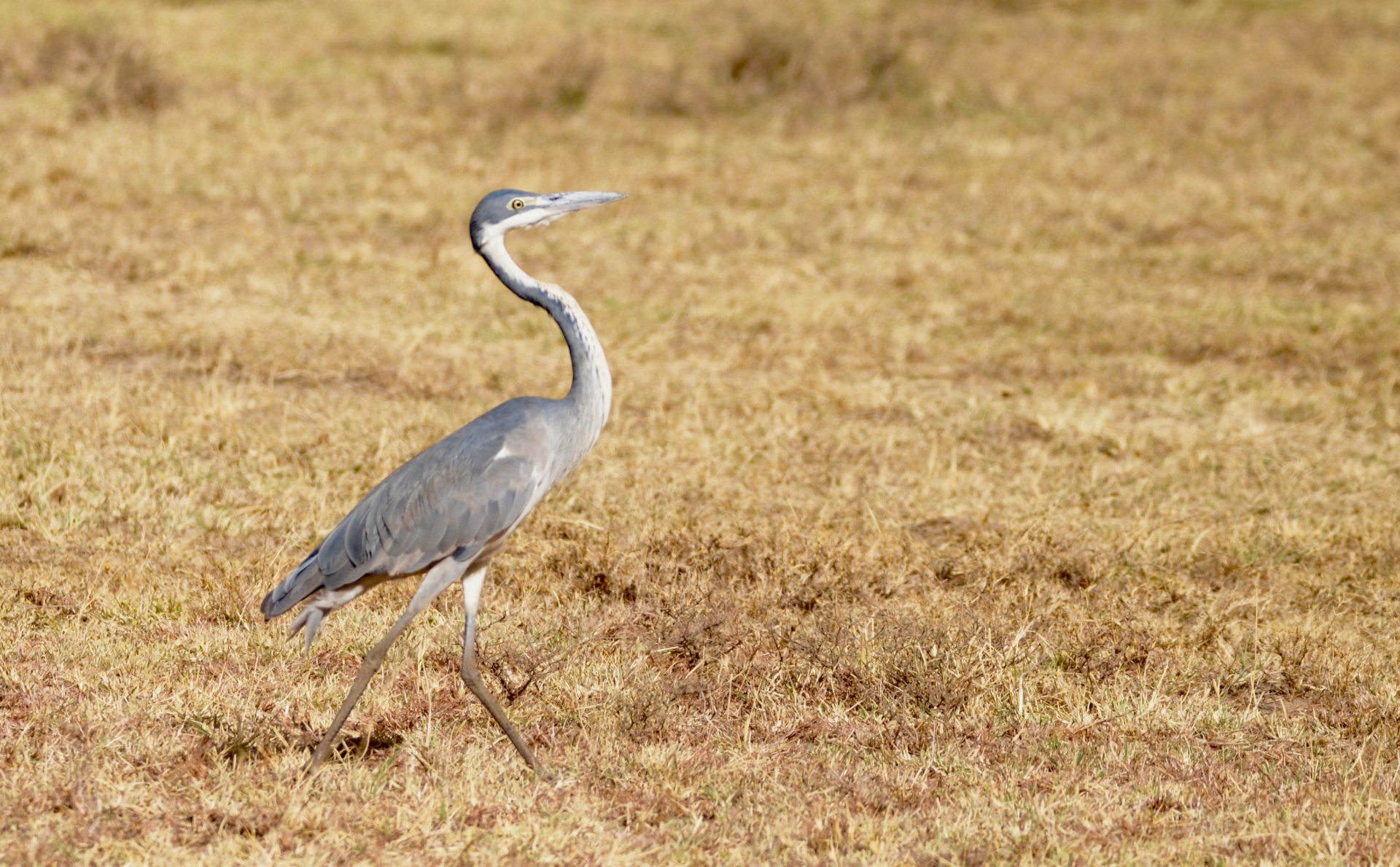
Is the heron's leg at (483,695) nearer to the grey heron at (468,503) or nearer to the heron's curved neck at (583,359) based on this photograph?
the grey heron at (468,503)

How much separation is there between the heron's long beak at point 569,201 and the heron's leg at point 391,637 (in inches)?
42.9

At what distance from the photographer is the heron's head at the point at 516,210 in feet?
15.3

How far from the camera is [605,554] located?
6305 millimetres

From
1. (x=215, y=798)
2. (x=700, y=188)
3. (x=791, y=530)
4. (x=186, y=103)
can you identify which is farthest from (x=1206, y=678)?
(x=186, y=103)

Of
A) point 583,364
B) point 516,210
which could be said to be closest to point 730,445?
point 516,210

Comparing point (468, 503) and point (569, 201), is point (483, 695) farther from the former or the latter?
point (569, 201)

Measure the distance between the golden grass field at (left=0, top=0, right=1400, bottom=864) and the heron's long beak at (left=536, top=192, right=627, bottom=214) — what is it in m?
1.54

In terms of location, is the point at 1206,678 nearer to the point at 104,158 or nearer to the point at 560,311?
the point at 560,311

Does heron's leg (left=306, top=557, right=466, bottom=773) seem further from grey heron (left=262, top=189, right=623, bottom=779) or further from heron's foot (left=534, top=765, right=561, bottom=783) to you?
heron's foot (left=534, top=765, right=561, bottom=783)

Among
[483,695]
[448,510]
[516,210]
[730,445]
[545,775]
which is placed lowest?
[730,445]

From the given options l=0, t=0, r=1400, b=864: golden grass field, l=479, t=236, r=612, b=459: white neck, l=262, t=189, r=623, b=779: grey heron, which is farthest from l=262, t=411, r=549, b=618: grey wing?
l=0, t=0, r=1400, b=864: golden grass field

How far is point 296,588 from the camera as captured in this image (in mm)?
4609

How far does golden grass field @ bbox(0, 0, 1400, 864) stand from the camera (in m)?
4.36

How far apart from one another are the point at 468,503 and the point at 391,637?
1.47 feet
